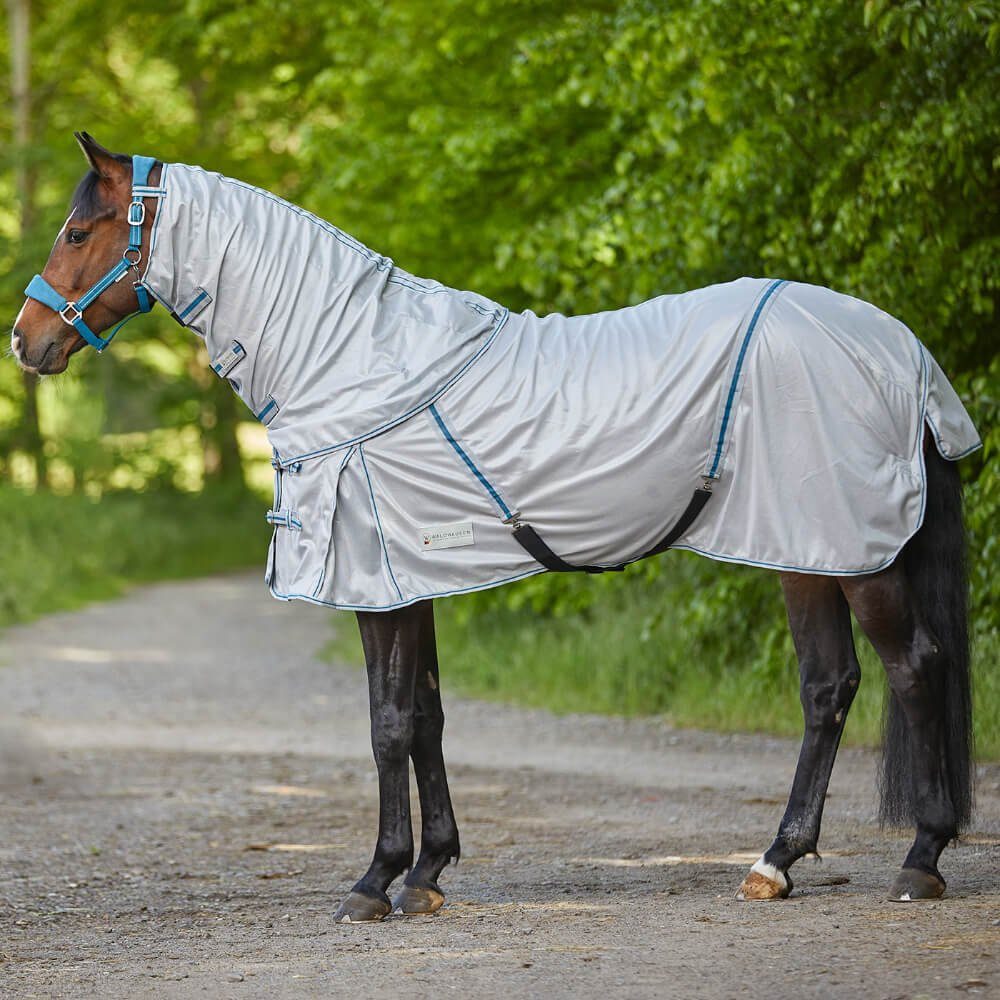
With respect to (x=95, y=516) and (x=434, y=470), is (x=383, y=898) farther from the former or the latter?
(x=95, y=516)

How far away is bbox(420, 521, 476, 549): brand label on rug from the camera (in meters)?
4.39

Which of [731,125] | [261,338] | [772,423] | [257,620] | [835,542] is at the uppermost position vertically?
[731,125]

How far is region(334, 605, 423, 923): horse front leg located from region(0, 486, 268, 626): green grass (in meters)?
11.2

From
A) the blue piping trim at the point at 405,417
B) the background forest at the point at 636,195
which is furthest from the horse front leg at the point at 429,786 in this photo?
the background forest at the point at 636,195

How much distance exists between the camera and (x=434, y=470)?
438 cm

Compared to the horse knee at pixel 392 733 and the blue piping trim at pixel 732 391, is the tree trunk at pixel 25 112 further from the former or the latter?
the blue piping trim at pixel 732 391

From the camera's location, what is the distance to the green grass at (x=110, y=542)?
16.4 metres

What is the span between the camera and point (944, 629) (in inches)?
177

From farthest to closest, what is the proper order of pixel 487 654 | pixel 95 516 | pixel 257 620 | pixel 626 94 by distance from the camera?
pixel 95 516 → pixel 257 620 → pixel 487 654 → pixel 626 94

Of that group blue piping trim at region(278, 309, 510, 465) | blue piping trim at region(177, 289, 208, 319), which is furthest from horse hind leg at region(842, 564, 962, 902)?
blue piping trim at region(177, 289, 208, 319)

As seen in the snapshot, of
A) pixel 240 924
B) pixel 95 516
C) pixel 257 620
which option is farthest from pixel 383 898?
pixel 95 516

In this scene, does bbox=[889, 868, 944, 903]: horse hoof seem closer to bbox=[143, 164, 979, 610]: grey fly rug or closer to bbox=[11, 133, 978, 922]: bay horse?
bbox=[11, 133, 978, 922]: bay horse

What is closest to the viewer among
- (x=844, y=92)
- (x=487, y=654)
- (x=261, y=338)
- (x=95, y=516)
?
(x=261, y=338)

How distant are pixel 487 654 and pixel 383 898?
6.83 m
